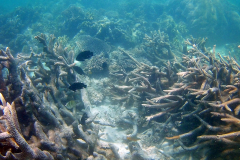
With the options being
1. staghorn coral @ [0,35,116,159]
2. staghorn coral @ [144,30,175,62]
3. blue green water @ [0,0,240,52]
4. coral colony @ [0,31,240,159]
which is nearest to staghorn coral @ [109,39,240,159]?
coral colony @ [0,31,240,159]

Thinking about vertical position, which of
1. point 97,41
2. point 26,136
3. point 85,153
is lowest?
point 85,153

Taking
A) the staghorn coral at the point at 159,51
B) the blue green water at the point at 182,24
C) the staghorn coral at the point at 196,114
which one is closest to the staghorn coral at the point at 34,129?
the staghorn coral at the point at 196,114

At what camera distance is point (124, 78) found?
5551 millimetres

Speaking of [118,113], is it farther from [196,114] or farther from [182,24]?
[182,24]

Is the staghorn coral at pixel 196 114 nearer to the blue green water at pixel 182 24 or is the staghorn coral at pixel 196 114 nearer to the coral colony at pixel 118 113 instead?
the coral colony at pixel 118 113

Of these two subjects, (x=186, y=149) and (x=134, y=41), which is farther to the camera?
(x=134, y=41)

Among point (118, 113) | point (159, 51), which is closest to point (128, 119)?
point (118, 113)

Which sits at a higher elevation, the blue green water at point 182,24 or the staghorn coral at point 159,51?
the blue green water at point 182,24

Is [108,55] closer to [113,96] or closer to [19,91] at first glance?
[113,96]

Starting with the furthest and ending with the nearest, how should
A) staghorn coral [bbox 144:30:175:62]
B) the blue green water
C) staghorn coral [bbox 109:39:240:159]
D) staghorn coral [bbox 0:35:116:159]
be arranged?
the blue green water
staghorn coral [bbox 144:30:175:62]
staghorn coral [bbox 109:39:240:159]
staghorn coral [bbox 0:35:116:159]

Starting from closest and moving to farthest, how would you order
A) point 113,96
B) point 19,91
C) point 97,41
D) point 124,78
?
point 19,91 < point 113,96 < point 124,78 < point 97,41

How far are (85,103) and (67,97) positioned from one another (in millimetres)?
565

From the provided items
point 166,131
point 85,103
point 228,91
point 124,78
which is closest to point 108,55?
point 124,78

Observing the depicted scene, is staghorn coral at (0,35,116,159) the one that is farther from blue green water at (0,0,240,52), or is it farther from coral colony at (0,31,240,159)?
blue green water at (0,0,240,52)
